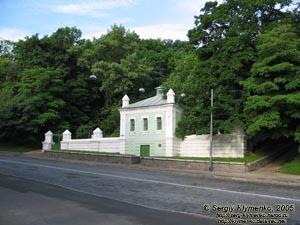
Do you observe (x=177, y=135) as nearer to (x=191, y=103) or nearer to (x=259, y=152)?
(x=191, y=103)

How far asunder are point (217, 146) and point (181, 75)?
648 inches

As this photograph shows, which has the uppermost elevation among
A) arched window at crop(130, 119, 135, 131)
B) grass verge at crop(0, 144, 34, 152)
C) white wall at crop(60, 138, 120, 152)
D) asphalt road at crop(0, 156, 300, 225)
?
arched window at crop(130, 119, 135, 131)

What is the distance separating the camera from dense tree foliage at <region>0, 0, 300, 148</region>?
2648cm

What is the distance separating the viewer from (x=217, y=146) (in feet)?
113

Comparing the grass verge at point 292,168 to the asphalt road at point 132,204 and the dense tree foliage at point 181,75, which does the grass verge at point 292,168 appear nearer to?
the dense tree foliage at point 181,75

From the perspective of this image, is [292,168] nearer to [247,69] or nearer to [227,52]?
[247,69]

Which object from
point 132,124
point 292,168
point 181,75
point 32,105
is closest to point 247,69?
point 292,168

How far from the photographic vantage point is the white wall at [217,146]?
32906mm

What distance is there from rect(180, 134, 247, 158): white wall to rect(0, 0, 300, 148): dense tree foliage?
1118mm

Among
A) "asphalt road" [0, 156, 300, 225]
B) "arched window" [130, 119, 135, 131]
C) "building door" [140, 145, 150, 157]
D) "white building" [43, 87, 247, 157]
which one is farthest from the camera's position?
"arched window" [130, 119, 135, 131]

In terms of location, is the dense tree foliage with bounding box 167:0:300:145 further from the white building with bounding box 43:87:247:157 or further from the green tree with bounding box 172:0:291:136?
the white building with bounding box 43:87:247:157

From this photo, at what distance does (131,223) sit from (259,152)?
87.1ft

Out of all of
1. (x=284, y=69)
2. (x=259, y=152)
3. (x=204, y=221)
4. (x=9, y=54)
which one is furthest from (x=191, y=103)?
(x=9, y=54)

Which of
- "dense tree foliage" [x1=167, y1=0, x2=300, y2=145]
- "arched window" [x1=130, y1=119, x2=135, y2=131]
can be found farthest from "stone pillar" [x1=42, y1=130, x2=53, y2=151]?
"dense tree foliage" [x1=167, y1=0, x2=300, y2=145]
